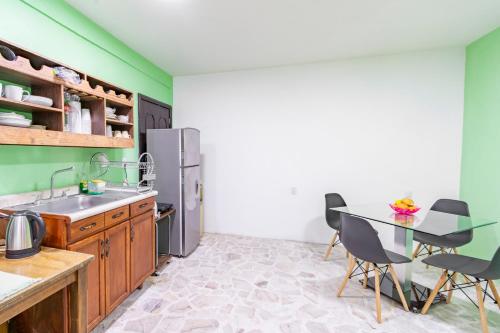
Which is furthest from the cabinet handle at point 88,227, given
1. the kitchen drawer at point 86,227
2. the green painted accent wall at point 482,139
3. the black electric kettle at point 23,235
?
the green painted accent wall at point 482,139

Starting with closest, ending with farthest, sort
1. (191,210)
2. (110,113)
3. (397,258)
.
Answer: (397,258)
(110,113)
(191,210)

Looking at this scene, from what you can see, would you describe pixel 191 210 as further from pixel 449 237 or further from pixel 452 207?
pixel 452 207

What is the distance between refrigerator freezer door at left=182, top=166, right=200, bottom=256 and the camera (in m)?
2.96

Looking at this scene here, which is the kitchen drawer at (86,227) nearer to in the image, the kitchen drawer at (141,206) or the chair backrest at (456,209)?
the kitchen drawer at (141,206)

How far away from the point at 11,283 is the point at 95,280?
27.1 inches

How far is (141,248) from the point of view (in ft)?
7.19

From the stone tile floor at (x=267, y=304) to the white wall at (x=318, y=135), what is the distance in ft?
3.16

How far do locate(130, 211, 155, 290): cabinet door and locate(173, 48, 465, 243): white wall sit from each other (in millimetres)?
1614

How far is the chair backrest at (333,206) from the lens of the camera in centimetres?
295

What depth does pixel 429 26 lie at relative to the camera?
8.02 ft

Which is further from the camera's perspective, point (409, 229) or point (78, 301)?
point (409, 229)

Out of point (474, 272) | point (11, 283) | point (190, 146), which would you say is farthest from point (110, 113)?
point (474, 272)

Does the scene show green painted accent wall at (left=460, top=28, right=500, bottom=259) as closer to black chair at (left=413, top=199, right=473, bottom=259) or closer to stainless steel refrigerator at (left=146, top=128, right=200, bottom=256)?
black chair at (left=413, top=199, right=473, bottom=259)

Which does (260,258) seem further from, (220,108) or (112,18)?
(112,18)
